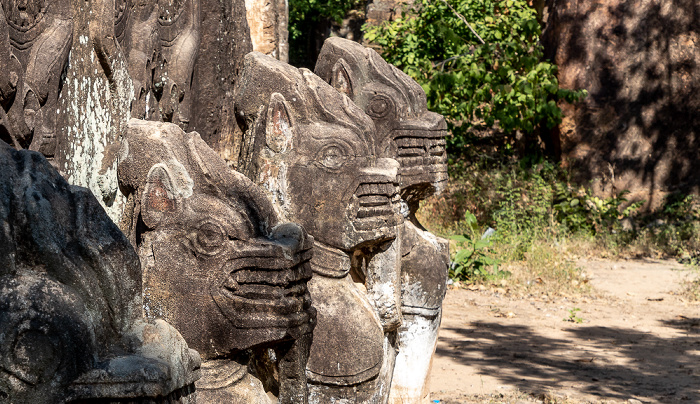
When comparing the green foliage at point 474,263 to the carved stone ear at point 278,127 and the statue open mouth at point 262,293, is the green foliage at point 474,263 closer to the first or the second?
the carved stone ear at point 278,127

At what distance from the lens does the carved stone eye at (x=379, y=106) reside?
411 centimetres

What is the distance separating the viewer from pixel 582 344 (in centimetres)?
700

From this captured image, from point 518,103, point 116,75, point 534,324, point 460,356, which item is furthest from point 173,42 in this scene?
point 518,103

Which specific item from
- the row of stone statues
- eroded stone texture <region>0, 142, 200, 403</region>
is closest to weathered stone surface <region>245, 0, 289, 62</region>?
the row of stone statues

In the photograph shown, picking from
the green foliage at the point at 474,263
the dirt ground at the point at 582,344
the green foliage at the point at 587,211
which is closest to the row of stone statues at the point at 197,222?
the dirt ground at the point at 582,344

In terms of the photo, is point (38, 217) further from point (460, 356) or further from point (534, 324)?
point (534, 324)

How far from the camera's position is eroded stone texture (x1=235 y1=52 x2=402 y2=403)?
311 cm

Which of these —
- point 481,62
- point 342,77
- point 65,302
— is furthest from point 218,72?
point 481,62

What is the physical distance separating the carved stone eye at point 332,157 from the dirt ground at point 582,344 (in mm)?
2765

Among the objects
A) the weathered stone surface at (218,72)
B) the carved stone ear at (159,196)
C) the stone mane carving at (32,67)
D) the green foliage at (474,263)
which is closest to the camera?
the carved stone ear at (159,196)

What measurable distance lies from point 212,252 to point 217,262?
1.2 inches

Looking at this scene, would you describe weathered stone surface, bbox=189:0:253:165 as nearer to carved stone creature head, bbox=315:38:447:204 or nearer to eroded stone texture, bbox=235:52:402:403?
carved stone creature head, bbox=315:38:447:204

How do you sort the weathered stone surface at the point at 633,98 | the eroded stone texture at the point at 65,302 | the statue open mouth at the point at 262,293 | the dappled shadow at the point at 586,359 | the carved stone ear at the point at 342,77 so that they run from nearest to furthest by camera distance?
the eroded stone texture at the point at 65,302 → the statue open mouth at the point at 262,293 → the carved stone ear at the point at 342,77 → the dappled shadow at the point at 586,359 → the weathered stone surface at the point at 633,98

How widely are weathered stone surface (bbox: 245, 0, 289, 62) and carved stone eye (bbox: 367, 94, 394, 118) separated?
193 cm
